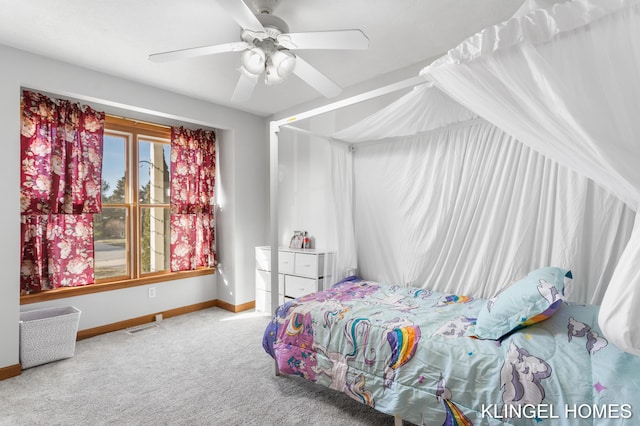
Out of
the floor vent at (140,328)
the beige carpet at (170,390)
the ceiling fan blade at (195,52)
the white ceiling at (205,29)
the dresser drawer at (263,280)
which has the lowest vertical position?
→ the beige carpet at (170,390)

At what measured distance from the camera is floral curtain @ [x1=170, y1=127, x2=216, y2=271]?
13.7ft

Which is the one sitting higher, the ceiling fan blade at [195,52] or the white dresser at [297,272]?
the ceiling fan blade at [195,52]

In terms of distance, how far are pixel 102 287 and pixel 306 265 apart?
219 centimetres

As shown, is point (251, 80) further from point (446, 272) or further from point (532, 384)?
point (532, 384)


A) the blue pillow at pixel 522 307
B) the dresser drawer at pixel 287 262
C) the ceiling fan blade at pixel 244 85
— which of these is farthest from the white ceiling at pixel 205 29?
the dresser drawer at pixel 287 262

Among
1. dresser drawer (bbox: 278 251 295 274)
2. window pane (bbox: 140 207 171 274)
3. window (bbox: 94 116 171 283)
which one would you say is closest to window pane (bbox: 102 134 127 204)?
window (bbox: 94 116 171 283)

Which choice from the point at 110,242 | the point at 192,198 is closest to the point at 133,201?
the point at 110,242

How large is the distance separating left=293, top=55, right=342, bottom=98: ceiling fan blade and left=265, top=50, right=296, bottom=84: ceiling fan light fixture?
0.21ft

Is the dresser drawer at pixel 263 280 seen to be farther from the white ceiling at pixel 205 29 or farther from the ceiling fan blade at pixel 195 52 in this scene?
the ceiling fan blade at pixel 195 52

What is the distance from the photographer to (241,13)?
5.41 ft

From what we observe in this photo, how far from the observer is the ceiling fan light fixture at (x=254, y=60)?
2.03 m

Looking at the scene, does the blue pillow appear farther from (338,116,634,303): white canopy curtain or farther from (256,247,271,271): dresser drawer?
(256,247,271,271): dresser drawer

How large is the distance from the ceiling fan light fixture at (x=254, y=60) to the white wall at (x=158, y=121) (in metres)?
2.00

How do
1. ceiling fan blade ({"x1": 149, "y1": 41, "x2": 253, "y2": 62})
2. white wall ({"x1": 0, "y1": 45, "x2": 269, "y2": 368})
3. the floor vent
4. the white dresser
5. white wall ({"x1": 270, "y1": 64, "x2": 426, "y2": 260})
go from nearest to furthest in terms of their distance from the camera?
ceiling fan blade ({"x1": 149, "y1": 41, "x2": 253, "y2": 62}) → white wall ({"x1": 0, "y1": 45, "x2": 269, "y2": 368}) → white wall ({"x1": 270, "y1": 64, "x2": 426, "y2": 260}) → the white dresser → the floor vent
